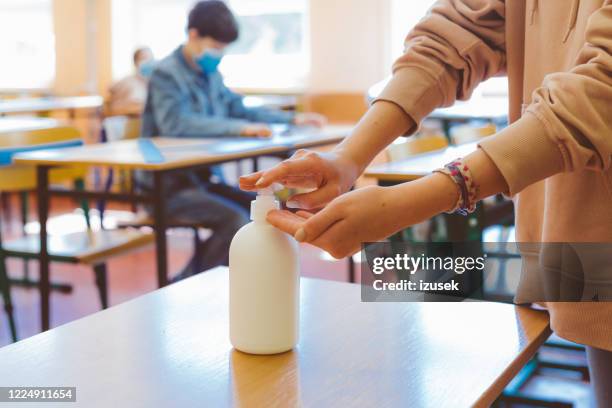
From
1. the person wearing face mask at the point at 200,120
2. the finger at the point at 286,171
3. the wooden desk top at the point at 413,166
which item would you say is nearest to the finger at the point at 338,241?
the finger at the point at 286,171

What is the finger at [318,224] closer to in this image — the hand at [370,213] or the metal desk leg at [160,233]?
the hand at [370,213]

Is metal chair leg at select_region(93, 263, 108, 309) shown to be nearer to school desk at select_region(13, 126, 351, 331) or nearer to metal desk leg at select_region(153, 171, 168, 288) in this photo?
school desk at select_region(13, 126, 351, 331)

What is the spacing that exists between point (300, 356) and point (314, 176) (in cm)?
22

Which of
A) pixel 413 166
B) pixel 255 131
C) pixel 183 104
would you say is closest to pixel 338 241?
pixel 413 166

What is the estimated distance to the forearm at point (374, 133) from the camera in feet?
3.42

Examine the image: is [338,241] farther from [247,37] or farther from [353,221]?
[247,37]

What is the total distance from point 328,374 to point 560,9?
49 cm

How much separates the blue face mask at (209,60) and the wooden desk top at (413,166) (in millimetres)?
1100

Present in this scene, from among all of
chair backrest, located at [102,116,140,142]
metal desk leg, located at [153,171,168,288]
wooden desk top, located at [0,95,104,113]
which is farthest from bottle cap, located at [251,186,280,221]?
wooden desk top, located at [0,95,104,113]

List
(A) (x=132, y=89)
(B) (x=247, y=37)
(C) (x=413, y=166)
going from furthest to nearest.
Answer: (B) (x=247, y=37) < (A) (x=132, y=89) < (C) (x=413, y=166)

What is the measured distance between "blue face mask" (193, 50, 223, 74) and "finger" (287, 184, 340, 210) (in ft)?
8.27

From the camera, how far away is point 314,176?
965 millimetres


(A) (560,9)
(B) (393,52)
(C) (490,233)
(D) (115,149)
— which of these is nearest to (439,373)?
(A) (560,9)

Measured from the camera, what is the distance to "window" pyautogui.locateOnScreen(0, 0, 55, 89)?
26.7 ft
